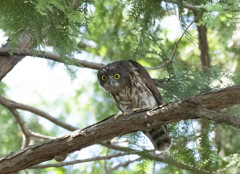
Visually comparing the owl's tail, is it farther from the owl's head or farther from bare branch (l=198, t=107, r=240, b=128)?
bare branch (l=198, t=107, r=240, b=128)

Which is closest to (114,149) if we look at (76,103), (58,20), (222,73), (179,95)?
(179,95)

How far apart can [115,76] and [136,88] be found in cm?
43

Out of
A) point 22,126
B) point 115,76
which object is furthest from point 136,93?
point 22,126

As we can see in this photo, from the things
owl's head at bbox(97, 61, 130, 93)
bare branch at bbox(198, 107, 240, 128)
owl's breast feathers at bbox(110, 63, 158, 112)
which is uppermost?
owl's head at bbox(97, 61, 130, 93)

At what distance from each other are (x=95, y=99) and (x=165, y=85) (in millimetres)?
3104

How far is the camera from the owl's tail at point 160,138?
4290mm

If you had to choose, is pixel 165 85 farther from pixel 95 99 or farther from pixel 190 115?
pixel 95 99

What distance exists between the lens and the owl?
14.0 feet

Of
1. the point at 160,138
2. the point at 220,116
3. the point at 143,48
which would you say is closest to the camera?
the point at 220,116

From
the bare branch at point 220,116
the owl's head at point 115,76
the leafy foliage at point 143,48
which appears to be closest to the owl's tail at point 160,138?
the leafy foliage at point 143,48

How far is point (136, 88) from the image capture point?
4305 millimetres

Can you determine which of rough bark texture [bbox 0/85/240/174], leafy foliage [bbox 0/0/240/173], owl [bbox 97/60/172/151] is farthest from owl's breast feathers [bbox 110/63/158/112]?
rough bark texture [bbox 0/85/240/174]

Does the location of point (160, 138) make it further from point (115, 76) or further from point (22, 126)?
point (22, 126)

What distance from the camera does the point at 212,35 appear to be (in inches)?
305
